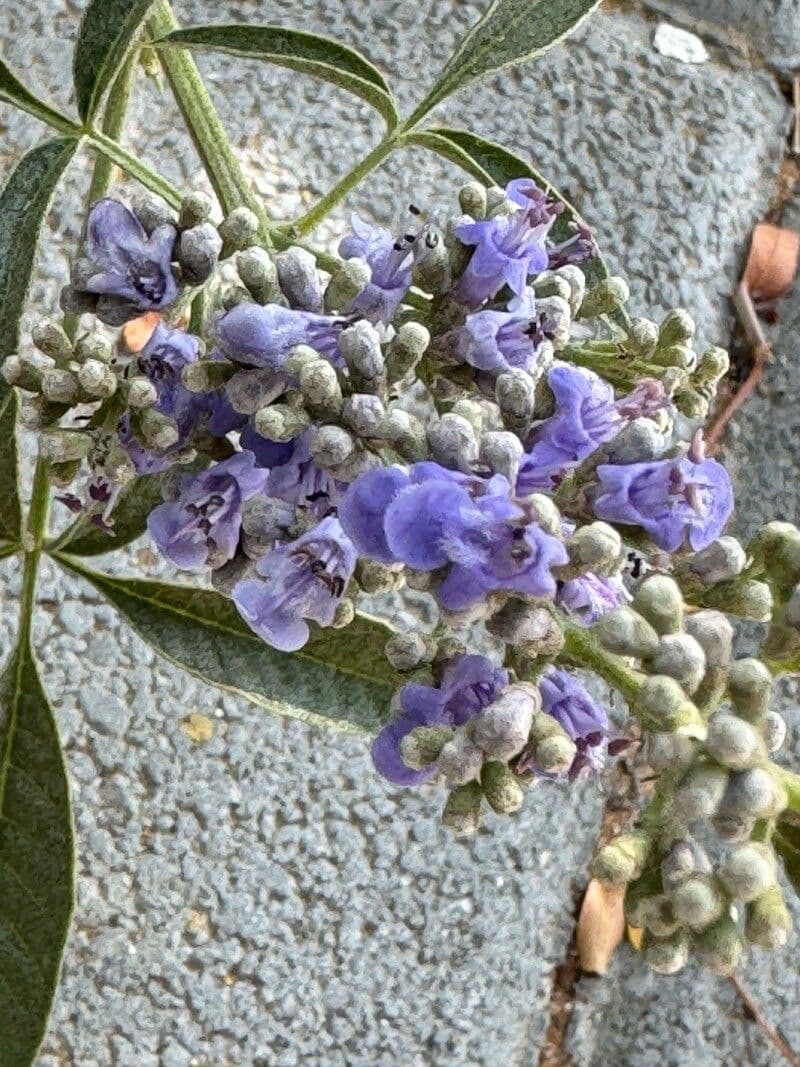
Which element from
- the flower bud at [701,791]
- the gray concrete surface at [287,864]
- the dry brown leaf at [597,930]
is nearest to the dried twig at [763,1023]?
the gray concrete surface at [287,864]

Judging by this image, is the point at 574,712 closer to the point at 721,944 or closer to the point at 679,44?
the point at 721,944

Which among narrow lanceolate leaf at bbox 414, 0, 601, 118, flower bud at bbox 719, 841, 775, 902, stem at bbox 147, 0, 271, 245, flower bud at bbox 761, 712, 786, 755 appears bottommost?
flower bud at bbox 719, 841, 775, 902

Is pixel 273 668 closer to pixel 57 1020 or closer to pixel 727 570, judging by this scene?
pixel 727 570

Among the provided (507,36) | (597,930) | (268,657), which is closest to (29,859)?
(268,657)

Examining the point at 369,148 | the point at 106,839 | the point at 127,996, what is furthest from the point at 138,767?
the point at 369,148

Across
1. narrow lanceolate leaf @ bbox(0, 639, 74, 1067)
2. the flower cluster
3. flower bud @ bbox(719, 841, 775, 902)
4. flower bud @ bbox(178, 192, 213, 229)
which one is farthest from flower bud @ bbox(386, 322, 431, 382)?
narrow lanceolate leaf @ bbox(0, 639, 74, 1067)

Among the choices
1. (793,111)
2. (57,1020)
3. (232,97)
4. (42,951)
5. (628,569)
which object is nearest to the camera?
(628,569)

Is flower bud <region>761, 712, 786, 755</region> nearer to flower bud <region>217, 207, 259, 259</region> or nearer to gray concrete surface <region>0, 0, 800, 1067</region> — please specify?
flower bud <region>217, 207, 259, 259</region>
